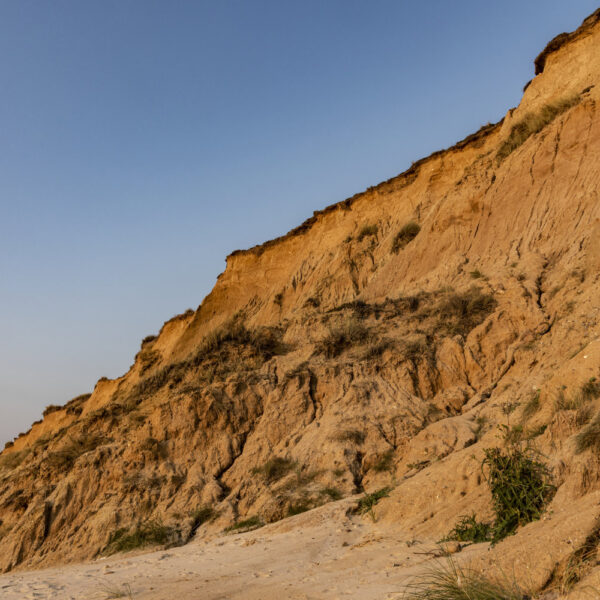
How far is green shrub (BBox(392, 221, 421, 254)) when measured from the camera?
20828 mm

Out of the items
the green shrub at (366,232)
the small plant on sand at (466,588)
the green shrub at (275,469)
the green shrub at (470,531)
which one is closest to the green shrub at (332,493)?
the green shrub at (275,469)

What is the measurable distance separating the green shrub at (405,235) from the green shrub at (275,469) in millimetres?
11456

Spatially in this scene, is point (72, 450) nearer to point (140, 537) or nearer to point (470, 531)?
point (140, 537)

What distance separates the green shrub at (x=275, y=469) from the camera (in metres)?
11.1

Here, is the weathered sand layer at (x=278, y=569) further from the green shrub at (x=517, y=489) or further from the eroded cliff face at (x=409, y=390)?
the eroded cliff face at (x=409, y=390)

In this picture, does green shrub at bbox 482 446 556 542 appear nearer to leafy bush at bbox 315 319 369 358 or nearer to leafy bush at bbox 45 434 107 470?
leafy bush at bbox 315 319 369 358

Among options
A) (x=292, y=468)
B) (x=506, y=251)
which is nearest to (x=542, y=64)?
(x=506, y=251)

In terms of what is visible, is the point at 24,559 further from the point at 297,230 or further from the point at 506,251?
the point at 297,230

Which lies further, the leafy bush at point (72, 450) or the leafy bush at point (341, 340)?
the leafy bush at point (341, 340)

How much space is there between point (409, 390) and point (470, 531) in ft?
21.5

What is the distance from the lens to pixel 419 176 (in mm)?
23688

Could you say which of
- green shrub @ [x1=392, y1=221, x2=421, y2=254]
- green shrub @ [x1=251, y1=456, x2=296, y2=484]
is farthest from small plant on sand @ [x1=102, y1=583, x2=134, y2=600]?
green shrub @ [x1=392, y1=221, x2=421, y2=254]

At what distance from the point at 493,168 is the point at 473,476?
13.6 metres

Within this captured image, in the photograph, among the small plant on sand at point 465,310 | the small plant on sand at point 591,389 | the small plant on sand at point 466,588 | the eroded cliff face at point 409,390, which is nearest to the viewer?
the small plant on sand at point 466,588
